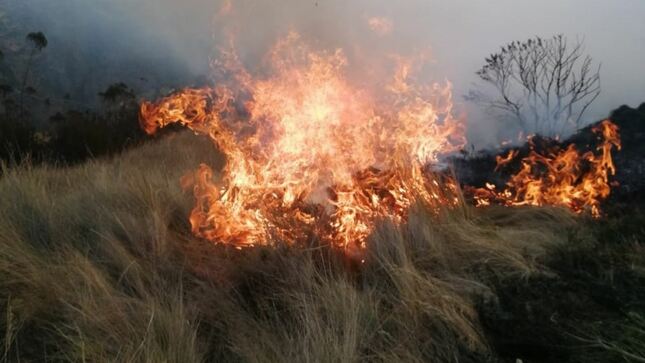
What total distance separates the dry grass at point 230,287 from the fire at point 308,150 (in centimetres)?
34

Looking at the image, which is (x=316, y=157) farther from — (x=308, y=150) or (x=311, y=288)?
(x=311, y=288)

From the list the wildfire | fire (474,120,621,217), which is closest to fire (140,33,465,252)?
the wildfire

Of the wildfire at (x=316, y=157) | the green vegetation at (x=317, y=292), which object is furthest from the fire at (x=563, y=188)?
the green vegetation at (x=317, y=292)

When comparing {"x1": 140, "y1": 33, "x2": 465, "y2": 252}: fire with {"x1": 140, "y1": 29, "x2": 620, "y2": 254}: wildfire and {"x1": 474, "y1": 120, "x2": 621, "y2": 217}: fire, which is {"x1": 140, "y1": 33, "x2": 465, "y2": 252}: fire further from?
{"x1": 474, "y1": 120, "x2": 621, "y2": 217}: fire

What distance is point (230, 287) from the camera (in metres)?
3.59

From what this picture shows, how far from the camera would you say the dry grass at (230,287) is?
2795 mm

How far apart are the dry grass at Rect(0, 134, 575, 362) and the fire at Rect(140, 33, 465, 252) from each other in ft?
1.10

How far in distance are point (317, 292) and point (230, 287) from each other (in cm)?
68

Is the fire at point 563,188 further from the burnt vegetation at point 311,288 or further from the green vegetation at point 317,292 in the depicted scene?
the green vegetation at point 317,292

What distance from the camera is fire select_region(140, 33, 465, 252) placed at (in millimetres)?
4637

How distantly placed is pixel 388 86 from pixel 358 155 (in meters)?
1.26

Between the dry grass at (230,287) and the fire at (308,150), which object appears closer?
the dry grass at (230,287)

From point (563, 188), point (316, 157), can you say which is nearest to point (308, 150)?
point (316, 157)

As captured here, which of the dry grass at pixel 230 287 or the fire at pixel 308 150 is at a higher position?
the fire at pixel 308 150
